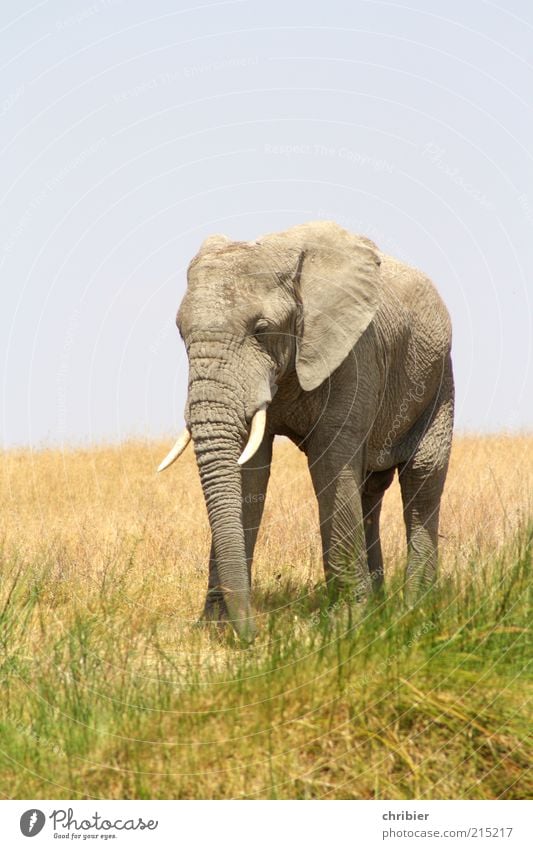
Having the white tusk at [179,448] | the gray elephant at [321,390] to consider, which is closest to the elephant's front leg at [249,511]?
the gray elephant at [321,390]

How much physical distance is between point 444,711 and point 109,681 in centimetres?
186

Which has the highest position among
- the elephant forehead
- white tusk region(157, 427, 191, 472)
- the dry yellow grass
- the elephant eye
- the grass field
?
the elephant forehead

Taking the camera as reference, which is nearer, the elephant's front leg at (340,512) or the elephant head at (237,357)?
the elephant head at (237,357)

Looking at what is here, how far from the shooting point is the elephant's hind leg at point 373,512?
11.5m

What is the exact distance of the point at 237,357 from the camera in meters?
8.62

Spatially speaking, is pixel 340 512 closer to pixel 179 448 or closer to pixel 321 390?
pixel 321 390

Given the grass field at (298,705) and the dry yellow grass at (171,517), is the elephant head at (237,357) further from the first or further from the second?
the dry yellow grass at (171,517)

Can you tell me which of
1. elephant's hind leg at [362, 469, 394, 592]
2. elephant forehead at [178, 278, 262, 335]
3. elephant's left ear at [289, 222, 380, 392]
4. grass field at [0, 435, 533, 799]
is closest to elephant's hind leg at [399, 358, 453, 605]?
elephant's hind leg at [362, 469, 394, 592]

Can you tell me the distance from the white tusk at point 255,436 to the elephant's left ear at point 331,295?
2.26 feet

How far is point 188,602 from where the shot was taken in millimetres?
10336

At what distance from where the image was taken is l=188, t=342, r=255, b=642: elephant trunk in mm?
8570

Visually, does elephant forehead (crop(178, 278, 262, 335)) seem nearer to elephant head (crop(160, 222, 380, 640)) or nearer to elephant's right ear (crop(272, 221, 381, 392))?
elephant head (crop(160, 222, 380, 640))

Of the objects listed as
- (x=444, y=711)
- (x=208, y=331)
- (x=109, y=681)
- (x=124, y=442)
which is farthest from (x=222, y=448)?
(x=124, y=442)

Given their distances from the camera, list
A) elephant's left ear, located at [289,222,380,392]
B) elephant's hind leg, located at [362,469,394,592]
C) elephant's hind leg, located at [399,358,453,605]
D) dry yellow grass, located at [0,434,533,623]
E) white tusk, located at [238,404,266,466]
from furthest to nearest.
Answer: elephant's hind leg, located at [362,469,394,592], elephant's hind leg, located at [399,358,453,605], dry yellow grass, located at [0,434,533,623], elephant's left ear, located at [289,222,380,392], white tusk, located at [238,404,266,466]
